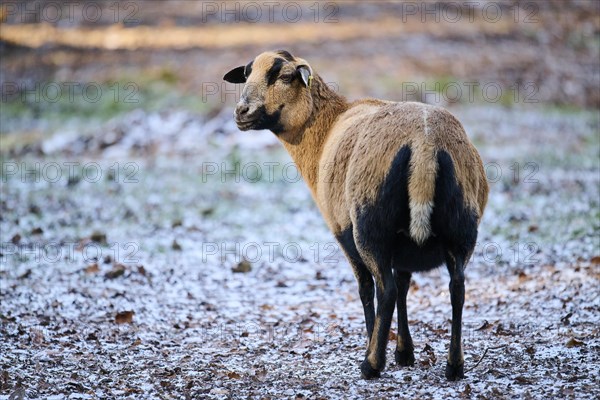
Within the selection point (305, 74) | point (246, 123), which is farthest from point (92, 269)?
point (305, 74)

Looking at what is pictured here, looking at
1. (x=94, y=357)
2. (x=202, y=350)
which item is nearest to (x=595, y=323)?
(x=202, y=350)

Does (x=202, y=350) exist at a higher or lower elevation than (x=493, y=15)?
lower

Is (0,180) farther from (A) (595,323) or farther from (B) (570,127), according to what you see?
(B) (570,127)

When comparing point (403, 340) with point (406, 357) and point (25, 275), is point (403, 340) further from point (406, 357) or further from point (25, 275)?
point (25, 275)

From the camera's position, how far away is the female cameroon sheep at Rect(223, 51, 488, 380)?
17.6 feet

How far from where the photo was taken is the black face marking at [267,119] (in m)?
6.91

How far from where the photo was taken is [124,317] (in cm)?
789

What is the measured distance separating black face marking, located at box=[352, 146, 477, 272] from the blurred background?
106 cm

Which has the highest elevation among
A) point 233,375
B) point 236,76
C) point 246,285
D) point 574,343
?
point 236,76

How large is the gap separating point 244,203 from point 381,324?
823 centimetres

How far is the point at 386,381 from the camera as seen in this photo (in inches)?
233

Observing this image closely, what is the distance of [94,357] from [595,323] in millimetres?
4540

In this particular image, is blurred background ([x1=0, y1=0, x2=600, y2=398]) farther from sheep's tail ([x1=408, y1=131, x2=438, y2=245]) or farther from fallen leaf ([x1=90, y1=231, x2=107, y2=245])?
sheep's tail ([x1=408, y1=131, x2=438, y2=245])
